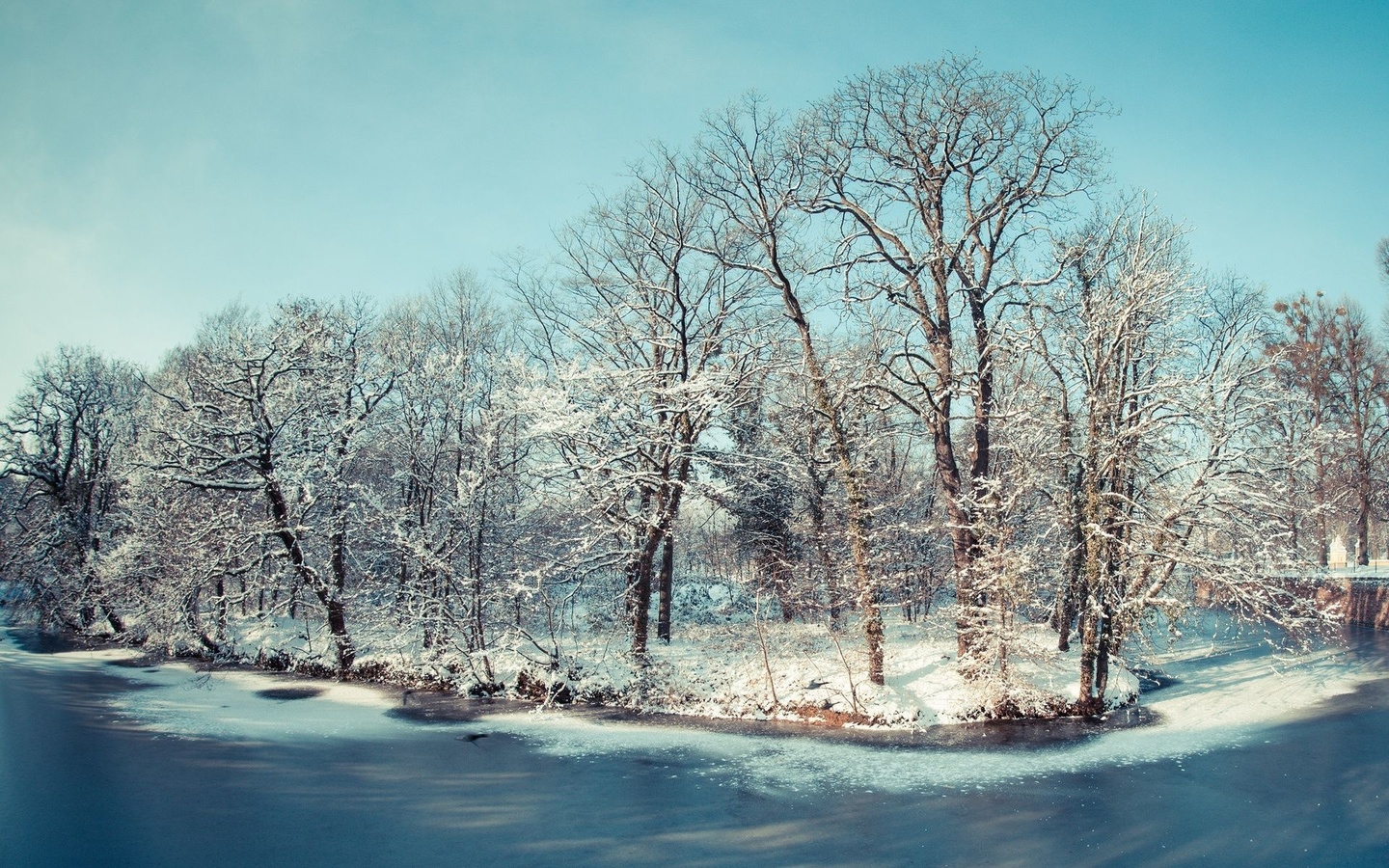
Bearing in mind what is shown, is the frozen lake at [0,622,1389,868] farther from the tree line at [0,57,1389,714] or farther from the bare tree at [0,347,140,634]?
the bare tree at [0,347,140,634]

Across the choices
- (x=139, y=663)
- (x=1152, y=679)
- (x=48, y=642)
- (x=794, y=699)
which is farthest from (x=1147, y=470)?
(x=48, y=642)

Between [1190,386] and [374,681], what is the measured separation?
20131 millimetres

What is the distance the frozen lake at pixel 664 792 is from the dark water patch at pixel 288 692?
1587mm

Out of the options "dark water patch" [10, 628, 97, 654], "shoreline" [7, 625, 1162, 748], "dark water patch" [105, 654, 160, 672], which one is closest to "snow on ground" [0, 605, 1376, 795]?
"shoreline" [7, 625, 1162, 748]

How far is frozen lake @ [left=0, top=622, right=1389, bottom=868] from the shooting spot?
8.55 metres

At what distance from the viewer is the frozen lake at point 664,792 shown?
855 centimetres

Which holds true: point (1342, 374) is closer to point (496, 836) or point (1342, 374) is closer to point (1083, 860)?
point (1083, 860)

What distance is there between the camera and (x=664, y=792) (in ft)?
35.2

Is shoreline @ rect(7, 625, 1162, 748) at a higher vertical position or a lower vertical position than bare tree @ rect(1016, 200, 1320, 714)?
lower

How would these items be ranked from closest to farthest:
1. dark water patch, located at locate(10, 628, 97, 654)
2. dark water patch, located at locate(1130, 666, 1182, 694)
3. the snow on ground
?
the snow on ground, dark water patch, located at locate(1130, 666, 1182, 694), dark water patch, located at locate(10, 628, 97, 654)

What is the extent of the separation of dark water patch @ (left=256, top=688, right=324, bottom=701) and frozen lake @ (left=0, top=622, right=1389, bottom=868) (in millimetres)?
1587

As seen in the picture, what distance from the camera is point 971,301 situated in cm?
1678

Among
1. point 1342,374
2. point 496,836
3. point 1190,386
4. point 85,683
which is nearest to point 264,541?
point 85,683

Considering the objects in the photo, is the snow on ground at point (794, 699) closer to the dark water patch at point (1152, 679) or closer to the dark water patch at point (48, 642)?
the dark water patch at point (1152, 679)
